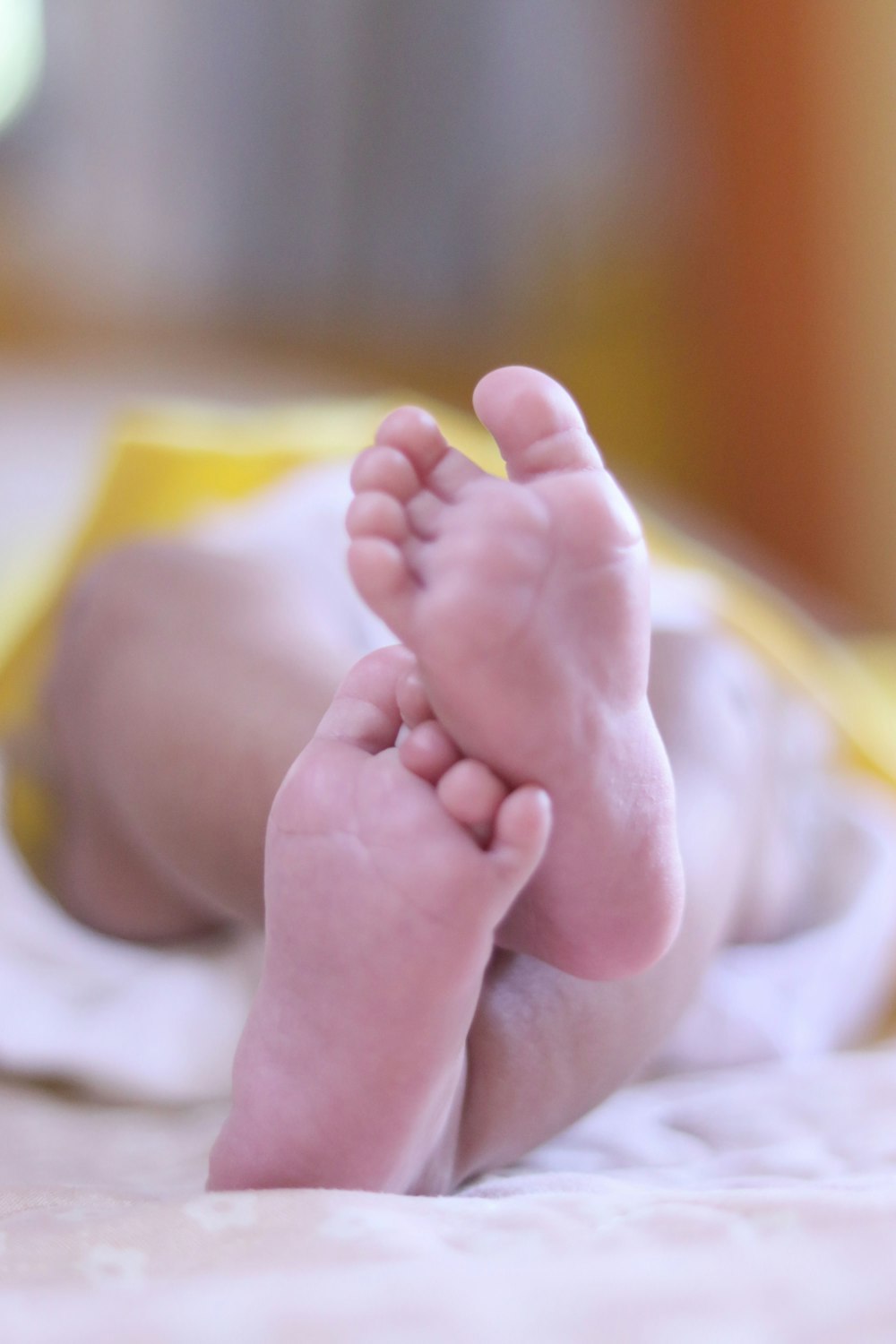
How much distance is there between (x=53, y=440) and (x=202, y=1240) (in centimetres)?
123

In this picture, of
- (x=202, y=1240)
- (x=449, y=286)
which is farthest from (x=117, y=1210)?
(x=449, y=286)

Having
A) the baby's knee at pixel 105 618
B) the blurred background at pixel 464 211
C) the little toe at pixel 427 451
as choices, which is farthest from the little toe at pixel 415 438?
the blurred background at pixel 464 211

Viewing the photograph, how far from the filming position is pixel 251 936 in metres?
0.52

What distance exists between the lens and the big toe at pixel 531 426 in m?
0.37

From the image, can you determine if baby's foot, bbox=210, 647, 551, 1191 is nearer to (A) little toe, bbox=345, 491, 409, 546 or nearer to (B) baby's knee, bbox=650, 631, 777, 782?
(A) little toe, bbox=345, 491, 409, 546

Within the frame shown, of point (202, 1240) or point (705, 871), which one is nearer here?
point (202, 1240)

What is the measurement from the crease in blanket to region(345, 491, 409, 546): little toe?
4cm

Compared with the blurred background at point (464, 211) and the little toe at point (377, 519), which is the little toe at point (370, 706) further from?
the blurred background at point (464, 211)

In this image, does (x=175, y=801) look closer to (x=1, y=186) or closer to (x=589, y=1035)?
(x=589, y=1035)

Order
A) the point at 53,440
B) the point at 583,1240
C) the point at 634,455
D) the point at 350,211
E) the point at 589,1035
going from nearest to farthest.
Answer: the point at 583,1240 < the point at 589,1035 < the point at 53,440 < the point at 634,455 < the point at 350,211

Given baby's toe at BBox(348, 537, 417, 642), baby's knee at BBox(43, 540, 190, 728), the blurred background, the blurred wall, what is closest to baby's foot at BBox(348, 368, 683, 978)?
baby's toe at BBox(348, 537, 417, 642)

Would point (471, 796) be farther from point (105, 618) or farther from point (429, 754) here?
point (105, 618)

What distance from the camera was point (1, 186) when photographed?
219cm

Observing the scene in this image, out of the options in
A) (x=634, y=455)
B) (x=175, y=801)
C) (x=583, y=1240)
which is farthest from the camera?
(x=634, y=455)
